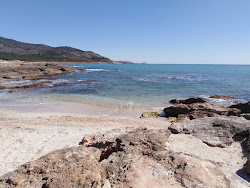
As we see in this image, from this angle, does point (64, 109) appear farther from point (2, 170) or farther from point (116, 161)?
point (116, 161)

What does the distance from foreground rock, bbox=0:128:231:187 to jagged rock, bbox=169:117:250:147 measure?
358 centimetres

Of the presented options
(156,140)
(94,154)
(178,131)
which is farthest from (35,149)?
(178,131)

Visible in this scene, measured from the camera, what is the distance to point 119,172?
3697mm

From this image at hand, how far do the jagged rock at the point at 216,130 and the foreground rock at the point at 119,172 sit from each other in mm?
3577

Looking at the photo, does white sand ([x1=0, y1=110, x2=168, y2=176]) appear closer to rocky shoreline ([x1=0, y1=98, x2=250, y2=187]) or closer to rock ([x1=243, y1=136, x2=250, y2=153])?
rocky shoreline ([x1=0, y1=98, x2=250, y2=187])

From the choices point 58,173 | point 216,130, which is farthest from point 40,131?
point 216,130

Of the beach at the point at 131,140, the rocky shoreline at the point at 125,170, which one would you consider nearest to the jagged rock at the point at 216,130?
the beach at the point at 131,140

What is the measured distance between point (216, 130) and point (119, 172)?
594 centimetres

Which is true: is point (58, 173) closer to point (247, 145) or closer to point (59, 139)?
point (59, 139)

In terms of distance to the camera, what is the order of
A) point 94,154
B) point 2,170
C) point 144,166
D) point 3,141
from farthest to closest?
1. point 3,141
2. point 2,170
3. point 94,154
4. point 144,166

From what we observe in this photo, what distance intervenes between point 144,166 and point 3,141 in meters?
7.55

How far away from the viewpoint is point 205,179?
351 centimetres

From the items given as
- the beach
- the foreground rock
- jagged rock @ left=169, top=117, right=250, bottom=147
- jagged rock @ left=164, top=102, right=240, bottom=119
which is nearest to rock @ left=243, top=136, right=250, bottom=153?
the beach

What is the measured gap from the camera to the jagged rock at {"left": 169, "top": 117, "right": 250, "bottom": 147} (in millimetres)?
7023
